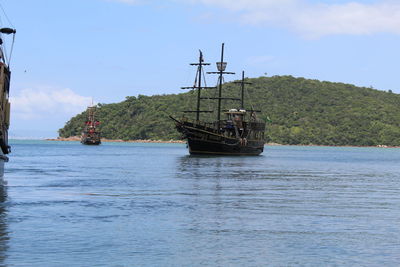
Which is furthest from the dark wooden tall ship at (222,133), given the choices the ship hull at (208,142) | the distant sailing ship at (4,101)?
the distant sailing ship at (4,101)

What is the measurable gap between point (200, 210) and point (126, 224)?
4.33 meters

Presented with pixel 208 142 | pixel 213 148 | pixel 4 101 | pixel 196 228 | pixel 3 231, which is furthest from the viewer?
pixel 213 148

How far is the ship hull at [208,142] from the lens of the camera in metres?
85.7

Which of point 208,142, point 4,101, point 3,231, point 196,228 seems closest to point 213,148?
point 208,142

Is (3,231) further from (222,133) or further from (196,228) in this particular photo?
(222,133)

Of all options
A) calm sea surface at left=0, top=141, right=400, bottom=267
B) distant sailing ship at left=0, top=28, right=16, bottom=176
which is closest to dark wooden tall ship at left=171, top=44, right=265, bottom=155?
distant sailing ship at left=0, top=28, right=16, bottom=176

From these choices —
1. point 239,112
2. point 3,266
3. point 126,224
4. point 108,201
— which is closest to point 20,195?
point 108,201

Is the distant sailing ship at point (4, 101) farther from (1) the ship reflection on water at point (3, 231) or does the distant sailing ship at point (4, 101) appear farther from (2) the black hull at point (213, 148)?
(2) the black hull at point (213, 148)

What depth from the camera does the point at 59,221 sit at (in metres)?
18.5

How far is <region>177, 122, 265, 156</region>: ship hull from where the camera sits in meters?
85.7

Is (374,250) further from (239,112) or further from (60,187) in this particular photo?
(239,112)

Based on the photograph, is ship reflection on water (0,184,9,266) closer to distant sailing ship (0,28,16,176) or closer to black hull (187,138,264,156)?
distant sailing ship (0,28,16,176)

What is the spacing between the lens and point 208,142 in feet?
286

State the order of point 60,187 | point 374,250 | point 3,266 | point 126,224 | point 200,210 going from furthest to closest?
point 60,187 → point 200,210 → point 126,224 → point 374,250 → point 3,266
